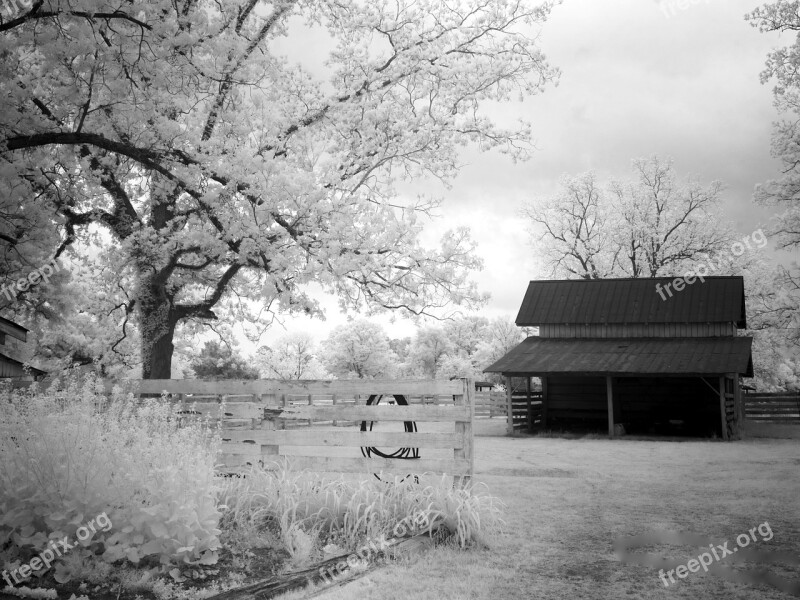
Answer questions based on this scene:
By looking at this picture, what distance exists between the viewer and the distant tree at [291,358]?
2980 inches

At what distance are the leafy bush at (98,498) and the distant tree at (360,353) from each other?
2538 inches

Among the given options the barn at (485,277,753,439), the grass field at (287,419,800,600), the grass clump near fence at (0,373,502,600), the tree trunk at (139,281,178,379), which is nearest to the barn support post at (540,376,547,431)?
the barn at (485,277,753,439)

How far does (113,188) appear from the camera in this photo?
18.3 meters

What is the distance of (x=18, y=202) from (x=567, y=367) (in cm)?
1887

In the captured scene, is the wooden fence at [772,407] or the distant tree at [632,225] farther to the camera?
the distant tree at [632,225]

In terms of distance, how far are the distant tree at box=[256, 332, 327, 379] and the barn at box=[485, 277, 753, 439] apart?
155 ft

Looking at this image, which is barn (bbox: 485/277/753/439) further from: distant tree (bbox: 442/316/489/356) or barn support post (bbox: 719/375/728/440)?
distant tree (bbox: 442/316/489/356)

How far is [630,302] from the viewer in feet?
97.0

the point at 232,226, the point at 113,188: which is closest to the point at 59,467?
the point at 232,226

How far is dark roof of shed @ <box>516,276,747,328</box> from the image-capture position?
28.1 meters

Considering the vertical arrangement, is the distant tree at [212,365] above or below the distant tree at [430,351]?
below

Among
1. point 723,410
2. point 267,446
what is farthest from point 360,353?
point 267,446

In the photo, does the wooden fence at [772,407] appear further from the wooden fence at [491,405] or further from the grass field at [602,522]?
the grass field at [602,522]

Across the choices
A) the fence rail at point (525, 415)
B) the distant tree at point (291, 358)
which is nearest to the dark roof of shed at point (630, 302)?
the fence rail at point (525, 415)
